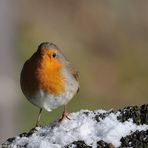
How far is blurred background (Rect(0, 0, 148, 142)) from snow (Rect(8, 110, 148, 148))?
7.26 metres

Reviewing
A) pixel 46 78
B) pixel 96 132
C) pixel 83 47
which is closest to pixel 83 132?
pixel 96 132

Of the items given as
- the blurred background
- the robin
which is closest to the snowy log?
the robin

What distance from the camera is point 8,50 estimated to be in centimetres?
1689

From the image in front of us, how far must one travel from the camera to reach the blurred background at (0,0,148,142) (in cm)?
1489

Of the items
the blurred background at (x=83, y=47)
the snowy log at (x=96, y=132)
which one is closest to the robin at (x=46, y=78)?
the snowy log at (x=96, y=132)

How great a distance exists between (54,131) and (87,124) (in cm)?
22

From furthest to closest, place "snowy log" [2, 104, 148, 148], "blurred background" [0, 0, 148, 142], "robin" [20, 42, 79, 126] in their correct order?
"blurred background" [0, 0, 148, 142]
"robin" [20, 42, 79, 126]
"snowy log" [2, 104, 148, 148]

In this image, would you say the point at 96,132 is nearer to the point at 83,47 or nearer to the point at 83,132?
the point at 83,132

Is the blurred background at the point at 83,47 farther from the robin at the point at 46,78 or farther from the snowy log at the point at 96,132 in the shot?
the snowy log at the point at 96,132

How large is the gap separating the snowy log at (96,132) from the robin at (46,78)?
795mm

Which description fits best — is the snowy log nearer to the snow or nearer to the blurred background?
the snow

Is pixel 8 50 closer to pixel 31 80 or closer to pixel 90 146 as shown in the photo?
pixel 31 80

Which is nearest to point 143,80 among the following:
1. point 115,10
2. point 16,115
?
point 16,115

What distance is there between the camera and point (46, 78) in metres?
6.37
